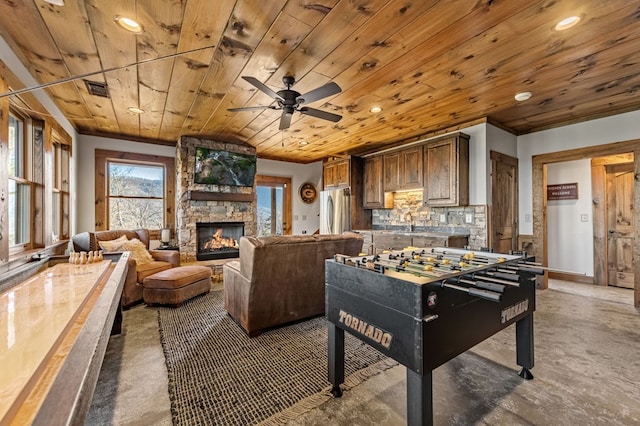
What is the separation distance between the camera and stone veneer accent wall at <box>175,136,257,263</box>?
477 centimetres

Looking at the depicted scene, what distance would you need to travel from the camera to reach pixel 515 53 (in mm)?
2295

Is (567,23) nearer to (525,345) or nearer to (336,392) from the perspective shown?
(525,345)

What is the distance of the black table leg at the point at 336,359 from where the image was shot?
5.77 ft

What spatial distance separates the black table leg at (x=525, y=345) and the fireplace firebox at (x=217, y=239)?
14.9 ft

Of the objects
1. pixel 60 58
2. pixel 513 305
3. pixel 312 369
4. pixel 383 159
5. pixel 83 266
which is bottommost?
pixel 312 369

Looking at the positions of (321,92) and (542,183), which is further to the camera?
(542,183)

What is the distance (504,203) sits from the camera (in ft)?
13.8

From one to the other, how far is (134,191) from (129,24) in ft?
12.5

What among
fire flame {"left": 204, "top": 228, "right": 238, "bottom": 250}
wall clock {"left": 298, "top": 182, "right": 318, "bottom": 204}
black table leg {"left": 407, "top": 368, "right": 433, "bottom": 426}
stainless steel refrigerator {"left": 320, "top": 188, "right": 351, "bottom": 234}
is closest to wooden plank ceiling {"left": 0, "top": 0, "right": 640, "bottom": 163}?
stainless steel refrigerator {"left": 320, "top": 188, "right": 351, "bottom": 234}

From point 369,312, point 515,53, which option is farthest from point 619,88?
point 369,312

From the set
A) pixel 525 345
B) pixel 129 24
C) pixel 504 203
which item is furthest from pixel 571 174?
pixel 129 24

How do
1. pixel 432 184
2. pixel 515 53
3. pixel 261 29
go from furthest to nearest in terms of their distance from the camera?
pixel 432 184, pixel 515 53, pixel 261 29

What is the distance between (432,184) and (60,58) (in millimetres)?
4613

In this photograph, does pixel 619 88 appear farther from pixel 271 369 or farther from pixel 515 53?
pixel 271 369
